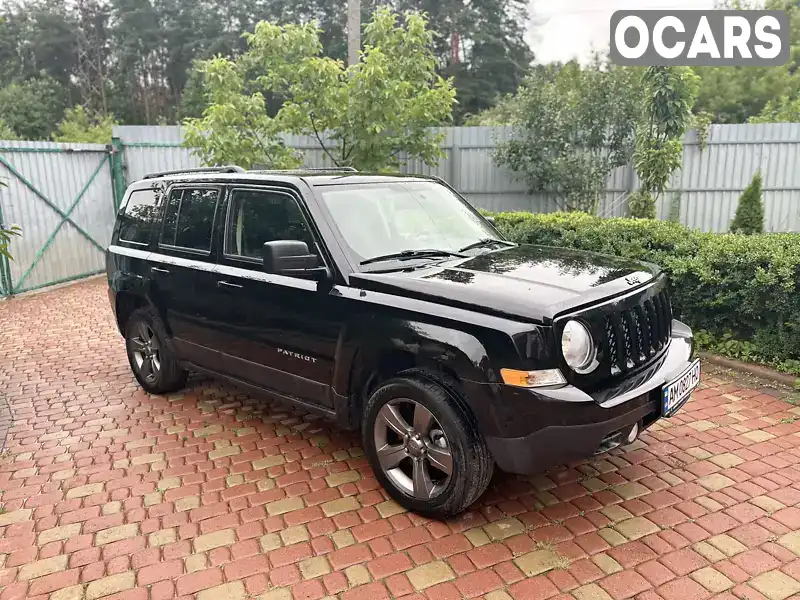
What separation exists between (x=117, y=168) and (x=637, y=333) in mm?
11857

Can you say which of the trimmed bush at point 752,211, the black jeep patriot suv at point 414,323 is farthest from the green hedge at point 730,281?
the trimmed bush at point 752,211

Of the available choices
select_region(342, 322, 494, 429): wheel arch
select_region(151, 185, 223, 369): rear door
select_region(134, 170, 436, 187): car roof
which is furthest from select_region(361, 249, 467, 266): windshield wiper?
select_region(151, 185, 223, 369): rear door

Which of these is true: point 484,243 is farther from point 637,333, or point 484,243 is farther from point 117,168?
point 117,168

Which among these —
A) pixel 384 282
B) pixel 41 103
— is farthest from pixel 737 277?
pixel 41 103

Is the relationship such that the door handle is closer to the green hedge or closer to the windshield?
the windshield

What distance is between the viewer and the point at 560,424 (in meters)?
2.92

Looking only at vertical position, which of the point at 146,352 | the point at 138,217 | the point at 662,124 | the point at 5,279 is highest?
the point at 662,124

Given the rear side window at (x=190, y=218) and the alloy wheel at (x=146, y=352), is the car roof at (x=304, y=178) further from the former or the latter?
the alloy wheel at (x=146, y=352)

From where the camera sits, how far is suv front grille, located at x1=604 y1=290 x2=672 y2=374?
320cm

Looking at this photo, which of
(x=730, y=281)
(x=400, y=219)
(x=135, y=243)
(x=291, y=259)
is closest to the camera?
(x=291, y=259)

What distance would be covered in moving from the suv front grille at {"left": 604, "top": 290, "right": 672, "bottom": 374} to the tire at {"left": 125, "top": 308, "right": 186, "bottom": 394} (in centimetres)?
355

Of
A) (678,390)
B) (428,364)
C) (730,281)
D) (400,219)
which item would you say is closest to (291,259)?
(400,219)

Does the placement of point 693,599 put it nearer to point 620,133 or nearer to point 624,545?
point 624,545

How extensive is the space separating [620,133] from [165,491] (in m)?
11.4
